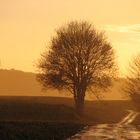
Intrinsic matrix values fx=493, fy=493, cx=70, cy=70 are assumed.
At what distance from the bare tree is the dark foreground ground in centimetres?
337

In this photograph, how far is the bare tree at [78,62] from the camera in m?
71.4

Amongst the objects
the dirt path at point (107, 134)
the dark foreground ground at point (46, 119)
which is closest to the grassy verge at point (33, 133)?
the dark foreground ground at point (46, 119)

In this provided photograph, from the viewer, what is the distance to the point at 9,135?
30109mm

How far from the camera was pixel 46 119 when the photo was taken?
6028 cm

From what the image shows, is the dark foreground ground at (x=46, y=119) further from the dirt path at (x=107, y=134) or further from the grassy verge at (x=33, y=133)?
the dirt path at (x=107, y=134)

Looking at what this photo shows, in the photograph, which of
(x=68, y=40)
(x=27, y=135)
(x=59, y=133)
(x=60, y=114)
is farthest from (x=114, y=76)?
(x=27, y=135)

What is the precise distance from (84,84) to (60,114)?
34.3 feet

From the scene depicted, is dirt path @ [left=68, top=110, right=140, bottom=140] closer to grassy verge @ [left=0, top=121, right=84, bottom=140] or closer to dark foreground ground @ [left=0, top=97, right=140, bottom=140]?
dark foreground ground @ [left=0, top=97, right=140, bottom=140]

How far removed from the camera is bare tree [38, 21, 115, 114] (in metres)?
71.4

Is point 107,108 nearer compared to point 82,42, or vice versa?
point 82,42

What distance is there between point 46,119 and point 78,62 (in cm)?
1496

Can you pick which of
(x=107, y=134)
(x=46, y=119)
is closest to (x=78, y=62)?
(x=46, y=119)

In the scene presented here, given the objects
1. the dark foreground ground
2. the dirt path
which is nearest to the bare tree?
the dark foreground ground

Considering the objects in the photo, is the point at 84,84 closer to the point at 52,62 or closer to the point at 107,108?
the point at 52,62
